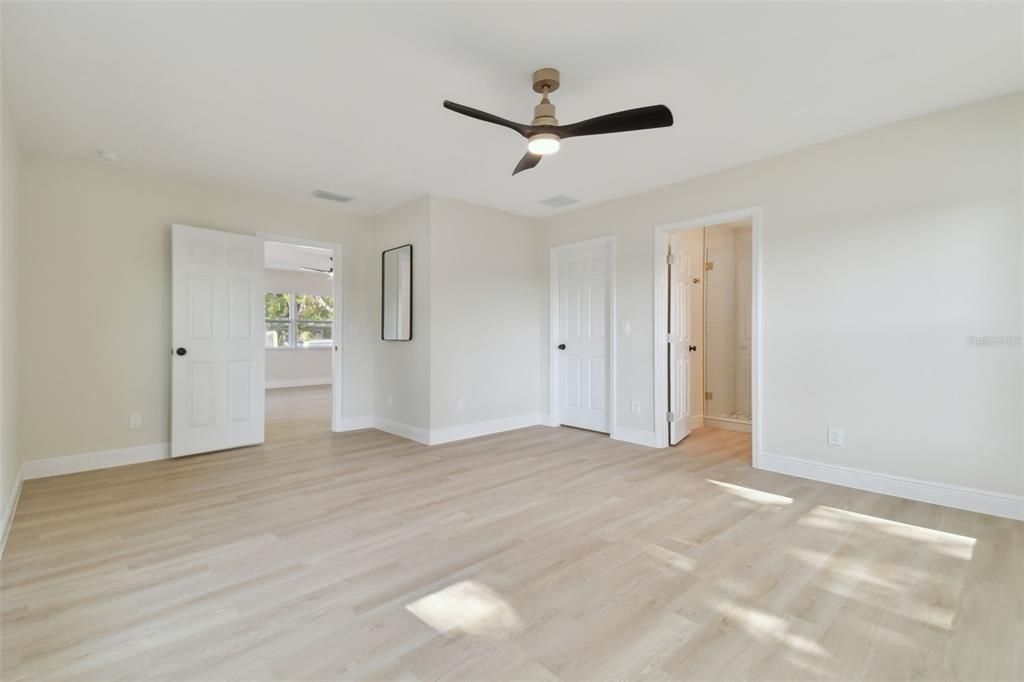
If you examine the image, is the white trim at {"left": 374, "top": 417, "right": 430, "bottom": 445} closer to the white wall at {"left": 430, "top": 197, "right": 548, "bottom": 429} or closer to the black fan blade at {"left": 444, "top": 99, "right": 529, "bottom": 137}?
the white wall at {"left": 430, "top": 197, "right": 548, "bottom": 429}

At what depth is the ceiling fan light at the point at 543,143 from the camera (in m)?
2.57

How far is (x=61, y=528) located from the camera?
259cm

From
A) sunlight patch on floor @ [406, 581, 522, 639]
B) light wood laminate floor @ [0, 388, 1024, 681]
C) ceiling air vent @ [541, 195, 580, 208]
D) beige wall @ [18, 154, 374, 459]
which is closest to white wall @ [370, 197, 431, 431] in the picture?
ceiling air vent @ [541, 195, 580, 208]

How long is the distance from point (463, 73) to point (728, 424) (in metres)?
4.73

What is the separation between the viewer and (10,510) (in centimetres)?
272

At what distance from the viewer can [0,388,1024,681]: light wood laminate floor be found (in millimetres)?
1534

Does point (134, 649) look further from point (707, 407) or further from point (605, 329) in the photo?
point (707, 407)

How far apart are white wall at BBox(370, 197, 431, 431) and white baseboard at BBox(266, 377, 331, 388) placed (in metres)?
5.18

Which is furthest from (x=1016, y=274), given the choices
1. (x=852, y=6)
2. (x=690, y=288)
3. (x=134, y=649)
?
(x=134, y=649)

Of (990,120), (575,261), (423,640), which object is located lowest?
(423,640)

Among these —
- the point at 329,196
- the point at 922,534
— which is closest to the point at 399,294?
the point at 329,196

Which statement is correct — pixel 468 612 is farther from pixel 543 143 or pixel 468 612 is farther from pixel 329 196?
pixel 329 196

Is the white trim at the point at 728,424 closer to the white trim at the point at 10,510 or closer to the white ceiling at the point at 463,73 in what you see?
the white ceiling at the point at 463,73

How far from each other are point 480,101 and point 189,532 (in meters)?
3.05
